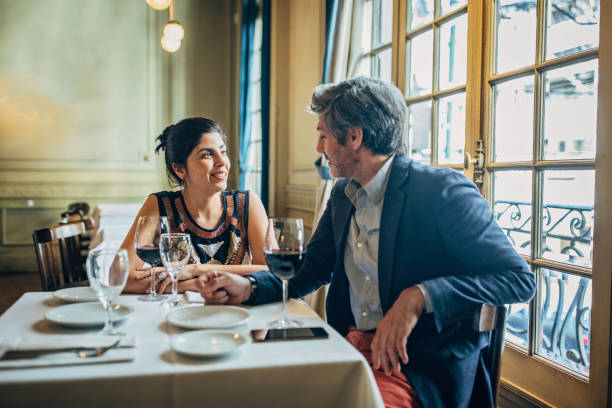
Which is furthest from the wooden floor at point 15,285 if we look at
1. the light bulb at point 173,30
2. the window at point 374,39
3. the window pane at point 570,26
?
the window pane at point 570,26

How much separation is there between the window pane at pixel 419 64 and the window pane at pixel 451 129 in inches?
6.5

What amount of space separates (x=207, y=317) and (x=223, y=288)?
0.53 feet

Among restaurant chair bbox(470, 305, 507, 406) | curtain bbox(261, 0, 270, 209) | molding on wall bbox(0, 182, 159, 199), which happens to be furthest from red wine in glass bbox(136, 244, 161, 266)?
molding on wall bbox(0, 182, 159, 199)

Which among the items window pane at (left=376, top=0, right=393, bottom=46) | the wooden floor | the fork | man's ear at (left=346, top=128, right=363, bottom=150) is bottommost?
the wooden floor

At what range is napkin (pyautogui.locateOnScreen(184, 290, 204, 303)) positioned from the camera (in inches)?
46.2

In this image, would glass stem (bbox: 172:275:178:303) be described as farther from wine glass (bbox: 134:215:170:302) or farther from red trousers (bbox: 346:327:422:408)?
red trousers (bbox: 346:327:422:408)

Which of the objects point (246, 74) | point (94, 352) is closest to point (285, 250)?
point (94, 352)

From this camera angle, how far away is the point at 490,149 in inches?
76.5

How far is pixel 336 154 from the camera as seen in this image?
1.39 metres

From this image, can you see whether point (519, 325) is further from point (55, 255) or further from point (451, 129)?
point (55, 255)

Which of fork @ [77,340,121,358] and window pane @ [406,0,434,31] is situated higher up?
window pane @ [406,0,434,31]

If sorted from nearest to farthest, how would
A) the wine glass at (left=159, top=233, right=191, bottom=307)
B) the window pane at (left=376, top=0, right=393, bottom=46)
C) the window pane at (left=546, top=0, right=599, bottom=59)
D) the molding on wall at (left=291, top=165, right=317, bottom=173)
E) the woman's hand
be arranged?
1. the wine glass at (left=159, top=233, right=191, bottom=307)
2. the woman's hand
3. the window pane at (left=546, top=0, right=599, bottom=59)
4. the window pane at (left=376, top=0, right=393, bottom=46)
5. the molding on wall at (left=291, top=165, right=317, bottom=173)

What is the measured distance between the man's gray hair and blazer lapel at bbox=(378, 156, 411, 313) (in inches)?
6.6

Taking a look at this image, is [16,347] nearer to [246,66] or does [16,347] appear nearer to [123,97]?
[246,66]
